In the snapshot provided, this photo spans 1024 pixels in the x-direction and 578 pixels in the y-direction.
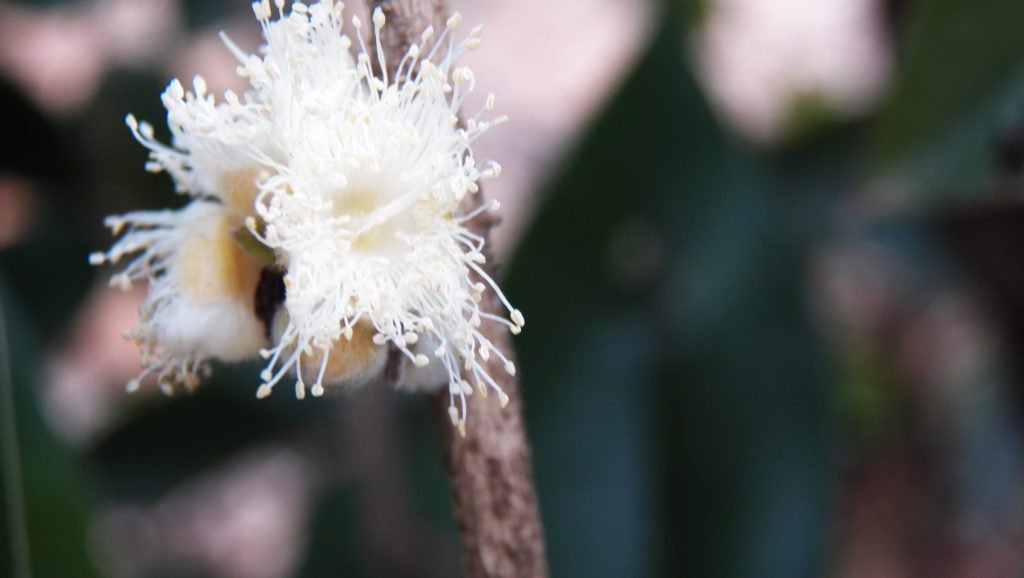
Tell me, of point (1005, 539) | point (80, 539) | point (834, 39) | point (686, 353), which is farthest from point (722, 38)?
point (80, 539)

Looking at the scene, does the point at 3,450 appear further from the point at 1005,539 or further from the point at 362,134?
the point at 1005,539

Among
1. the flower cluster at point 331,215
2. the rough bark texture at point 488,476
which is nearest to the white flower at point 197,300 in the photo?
the flower cluster at point 331,215

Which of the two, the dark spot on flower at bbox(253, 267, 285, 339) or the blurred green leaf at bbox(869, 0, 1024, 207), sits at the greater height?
the blurred green leaf at bbox(869, 0, 1024, 207)

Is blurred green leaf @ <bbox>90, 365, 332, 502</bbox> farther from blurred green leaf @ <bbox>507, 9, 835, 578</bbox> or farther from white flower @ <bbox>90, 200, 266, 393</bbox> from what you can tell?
white flower @ <bbox>90, 200, 266, 393</bbox>

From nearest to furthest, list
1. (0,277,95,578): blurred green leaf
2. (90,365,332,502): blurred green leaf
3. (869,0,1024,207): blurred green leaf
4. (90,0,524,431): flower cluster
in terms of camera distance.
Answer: (90,0,524,431): flower cluster
(0,277,95,578): blurred green leaf
(869,0,1024,207): blurred green leaf
(90,365,332,502): blurred green leaf

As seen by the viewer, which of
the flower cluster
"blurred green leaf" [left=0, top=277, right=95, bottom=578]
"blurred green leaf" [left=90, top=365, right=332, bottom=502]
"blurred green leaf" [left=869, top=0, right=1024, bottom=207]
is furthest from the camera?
"blurred green leaf" [left=90, top=365, right=332, bottom=502]

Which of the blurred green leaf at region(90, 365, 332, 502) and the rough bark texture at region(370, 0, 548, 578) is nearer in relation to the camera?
the rough bark texture at region(370, 0, 548, 578)

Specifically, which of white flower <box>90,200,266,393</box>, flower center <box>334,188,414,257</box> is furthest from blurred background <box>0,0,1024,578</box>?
flower center <box>334,188,414,257</box>

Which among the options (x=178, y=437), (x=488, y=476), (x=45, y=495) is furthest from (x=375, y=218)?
(x=178, y=437)
